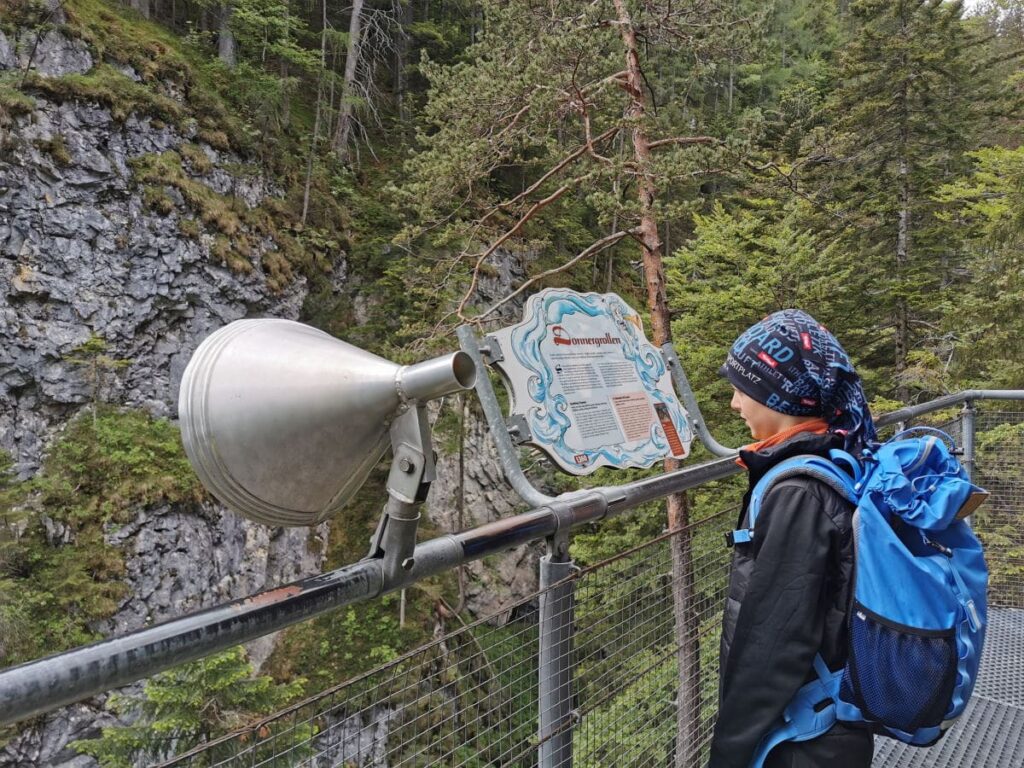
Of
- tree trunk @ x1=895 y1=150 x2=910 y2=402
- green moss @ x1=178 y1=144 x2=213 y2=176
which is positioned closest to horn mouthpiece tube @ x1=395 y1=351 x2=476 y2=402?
tree trunk @ x1=895 y1=150 x2=910 y2=402

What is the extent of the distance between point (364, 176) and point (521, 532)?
50.9 ft

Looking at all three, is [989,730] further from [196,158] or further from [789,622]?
[196,158]

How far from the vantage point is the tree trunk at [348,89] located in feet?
46.9

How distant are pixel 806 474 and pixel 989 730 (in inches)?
95.2

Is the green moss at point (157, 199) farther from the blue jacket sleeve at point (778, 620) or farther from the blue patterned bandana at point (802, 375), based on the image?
the blue jacket sleeve at point (778, 620)

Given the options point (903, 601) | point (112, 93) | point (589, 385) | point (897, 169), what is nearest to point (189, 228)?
point (112, 93)

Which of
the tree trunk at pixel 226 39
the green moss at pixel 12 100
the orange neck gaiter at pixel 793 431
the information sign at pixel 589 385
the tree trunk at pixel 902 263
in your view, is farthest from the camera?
the tree trunk at pixel 226 39

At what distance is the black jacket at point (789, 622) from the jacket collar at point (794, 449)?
0.10 meters

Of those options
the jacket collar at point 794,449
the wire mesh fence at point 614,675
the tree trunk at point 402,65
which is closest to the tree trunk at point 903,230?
the wire mesh fence at point 614,675

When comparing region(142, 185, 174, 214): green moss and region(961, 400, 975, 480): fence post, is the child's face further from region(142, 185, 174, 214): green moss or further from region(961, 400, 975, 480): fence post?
region(142, 185, 174, 214): green moss

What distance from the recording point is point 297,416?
894 millimetres

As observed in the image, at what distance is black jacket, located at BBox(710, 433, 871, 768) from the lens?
115cm

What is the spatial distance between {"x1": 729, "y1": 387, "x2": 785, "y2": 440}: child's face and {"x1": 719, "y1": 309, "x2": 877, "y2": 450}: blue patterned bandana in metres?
0.02

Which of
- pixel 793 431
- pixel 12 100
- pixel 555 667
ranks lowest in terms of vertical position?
pixel 555 667
